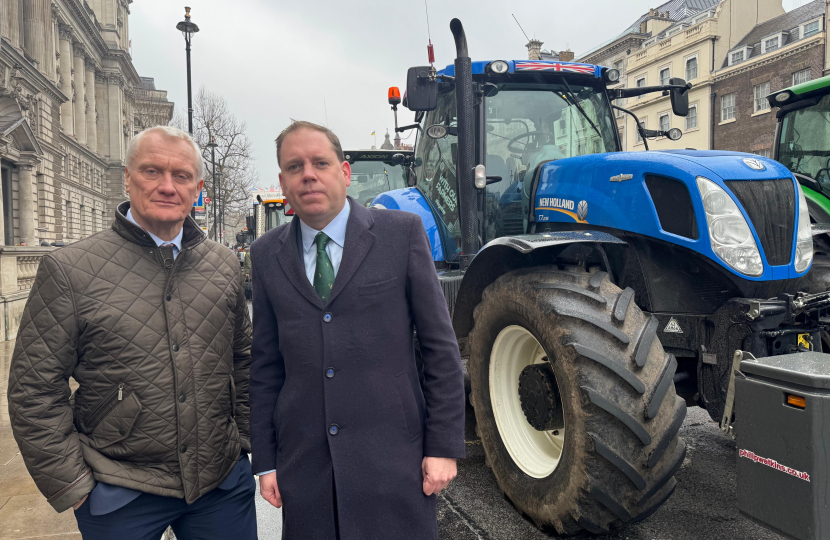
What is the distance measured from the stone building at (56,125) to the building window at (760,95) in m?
31.6

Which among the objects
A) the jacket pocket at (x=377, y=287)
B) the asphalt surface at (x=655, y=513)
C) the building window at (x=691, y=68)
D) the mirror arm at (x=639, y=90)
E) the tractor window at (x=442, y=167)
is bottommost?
the asphalt surface at (x=655, y=513)

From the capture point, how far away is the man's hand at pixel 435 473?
6.50 ft

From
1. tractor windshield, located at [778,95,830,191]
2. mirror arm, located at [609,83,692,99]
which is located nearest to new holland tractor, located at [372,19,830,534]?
mirror arm, located at [609,83,692,99]

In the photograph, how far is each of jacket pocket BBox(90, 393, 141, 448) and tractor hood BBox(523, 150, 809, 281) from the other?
2701 mm

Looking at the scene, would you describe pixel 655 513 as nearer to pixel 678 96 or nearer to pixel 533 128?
pixel 533 128

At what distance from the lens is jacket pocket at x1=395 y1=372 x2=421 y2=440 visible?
198cm

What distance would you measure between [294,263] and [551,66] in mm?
3353

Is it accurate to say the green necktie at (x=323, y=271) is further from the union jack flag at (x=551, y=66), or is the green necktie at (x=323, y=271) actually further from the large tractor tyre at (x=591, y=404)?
the union jack flag at (x=551, y=66)

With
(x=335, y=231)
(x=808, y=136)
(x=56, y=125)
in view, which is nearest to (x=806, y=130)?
(x=808, y=136)

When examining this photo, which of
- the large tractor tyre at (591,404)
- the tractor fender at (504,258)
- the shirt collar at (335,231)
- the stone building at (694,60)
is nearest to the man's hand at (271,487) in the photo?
the shirt collar at (335,231)

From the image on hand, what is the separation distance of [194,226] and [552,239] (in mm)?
1915

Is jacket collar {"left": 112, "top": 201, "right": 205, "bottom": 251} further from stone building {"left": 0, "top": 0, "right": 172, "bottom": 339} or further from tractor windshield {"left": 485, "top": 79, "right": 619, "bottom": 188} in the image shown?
stone building {"left": 0, "top": 0, "right": 172, "bottom": 339}

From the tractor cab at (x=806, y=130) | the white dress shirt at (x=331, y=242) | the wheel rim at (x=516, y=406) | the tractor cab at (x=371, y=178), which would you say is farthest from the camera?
the tractor cab at (x=371, y=178)

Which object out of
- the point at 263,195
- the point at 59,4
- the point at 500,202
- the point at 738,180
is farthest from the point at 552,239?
the point at 59,4
